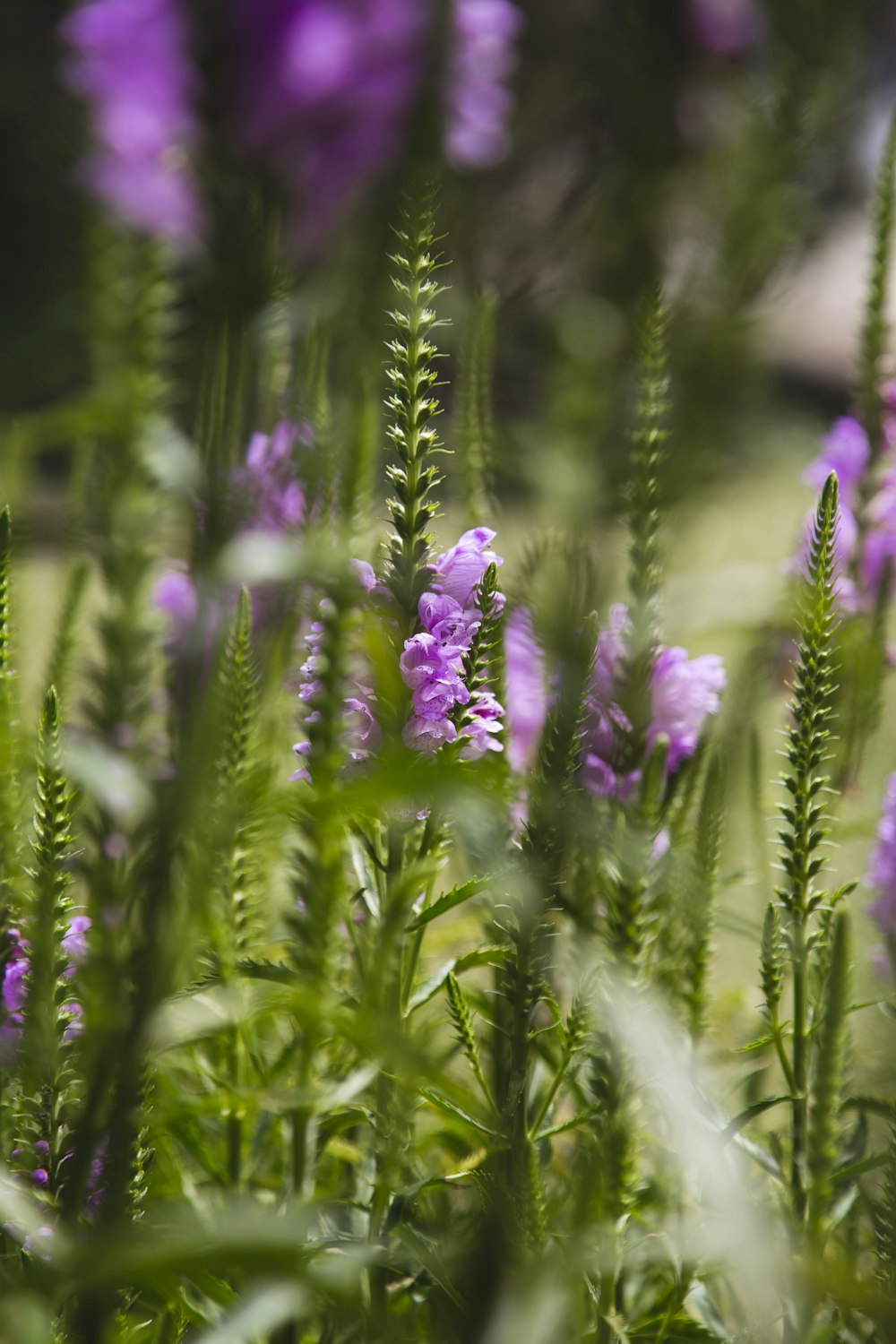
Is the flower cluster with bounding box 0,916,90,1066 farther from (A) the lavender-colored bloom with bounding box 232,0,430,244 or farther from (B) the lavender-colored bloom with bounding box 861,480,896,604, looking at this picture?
(B) the lavender-colored bloom with bounding box 861,480,896,604

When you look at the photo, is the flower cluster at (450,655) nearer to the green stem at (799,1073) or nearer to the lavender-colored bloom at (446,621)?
the lavender-colored bloom at (446,621)

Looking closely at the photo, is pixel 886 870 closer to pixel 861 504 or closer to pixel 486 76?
pixel 861 504

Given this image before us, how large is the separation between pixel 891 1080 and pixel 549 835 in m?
0.20

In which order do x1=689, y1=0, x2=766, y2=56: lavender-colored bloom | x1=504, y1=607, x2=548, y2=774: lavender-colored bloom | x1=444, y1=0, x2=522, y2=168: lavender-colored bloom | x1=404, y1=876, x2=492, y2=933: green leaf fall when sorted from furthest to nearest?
x1=444, y1=0, x2=522, y2=168: lavender-colored bloom, x1=504, y1=607, x2=548, y2=774: lavender-colored bloom, x1=404, y1=876, x2=492, y2=933: green leaf, x1=689, y1=0, x2=766, y2=56: lavender-colored bloom

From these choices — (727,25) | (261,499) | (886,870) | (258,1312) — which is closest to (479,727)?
(261,499)

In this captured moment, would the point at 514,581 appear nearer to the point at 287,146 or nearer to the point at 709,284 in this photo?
the point at 709,284

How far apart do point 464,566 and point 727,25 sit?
1.10 ft

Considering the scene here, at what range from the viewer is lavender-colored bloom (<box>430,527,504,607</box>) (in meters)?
0.55

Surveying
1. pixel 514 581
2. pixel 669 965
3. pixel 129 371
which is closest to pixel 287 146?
pixel 129 371

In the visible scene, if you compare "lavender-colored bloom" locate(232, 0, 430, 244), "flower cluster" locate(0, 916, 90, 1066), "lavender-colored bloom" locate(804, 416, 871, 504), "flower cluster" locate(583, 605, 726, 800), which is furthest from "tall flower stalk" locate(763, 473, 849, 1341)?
"lavender-colored bloom" locate(804, 416, 871, 504)

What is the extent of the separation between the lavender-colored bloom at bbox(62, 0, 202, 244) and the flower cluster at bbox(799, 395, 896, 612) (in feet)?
1.79

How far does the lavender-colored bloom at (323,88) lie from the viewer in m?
0.45

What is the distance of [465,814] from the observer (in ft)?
1.21

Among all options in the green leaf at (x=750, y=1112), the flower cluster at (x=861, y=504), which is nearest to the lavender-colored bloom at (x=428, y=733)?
the green leaf at (x=750, y=1112)
